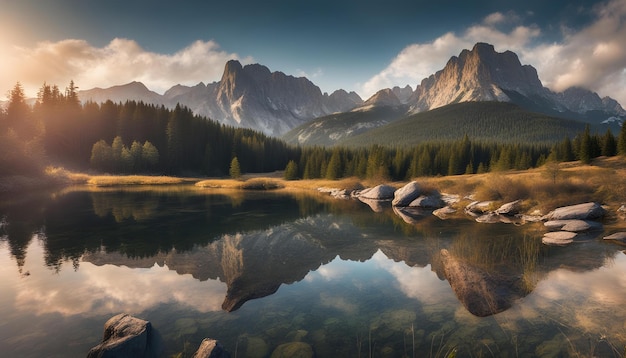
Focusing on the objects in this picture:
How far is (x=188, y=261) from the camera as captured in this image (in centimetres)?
1770

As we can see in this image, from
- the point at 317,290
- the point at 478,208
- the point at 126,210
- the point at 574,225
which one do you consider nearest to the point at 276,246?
the point at 317,290

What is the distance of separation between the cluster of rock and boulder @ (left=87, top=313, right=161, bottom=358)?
83.5 feet

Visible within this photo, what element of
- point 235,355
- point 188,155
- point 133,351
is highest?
point 188,155

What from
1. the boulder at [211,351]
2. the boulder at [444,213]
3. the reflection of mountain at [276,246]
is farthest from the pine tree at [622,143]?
the boulder at [211,351]

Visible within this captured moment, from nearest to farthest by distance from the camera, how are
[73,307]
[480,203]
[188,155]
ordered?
[73,307] → [480,203] → [188,155]

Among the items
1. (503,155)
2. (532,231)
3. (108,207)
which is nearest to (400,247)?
(532,231)

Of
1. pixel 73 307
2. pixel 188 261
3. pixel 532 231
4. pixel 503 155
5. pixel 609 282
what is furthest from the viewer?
pixel 503 155

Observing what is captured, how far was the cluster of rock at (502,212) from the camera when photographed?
25.9 meters

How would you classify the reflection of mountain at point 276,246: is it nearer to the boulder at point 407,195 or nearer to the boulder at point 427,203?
the boulder at point 427,203

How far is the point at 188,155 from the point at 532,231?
10035cm

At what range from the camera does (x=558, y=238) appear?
23250 mm

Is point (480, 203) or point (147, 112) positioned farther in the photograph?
point (147, 112)

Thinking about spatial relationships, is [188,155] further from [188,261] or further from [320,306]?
[320,306]

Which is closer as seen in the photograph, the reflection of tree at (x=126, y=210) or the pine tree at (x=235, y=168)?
the reflection of tree at (x=126, y=210)
